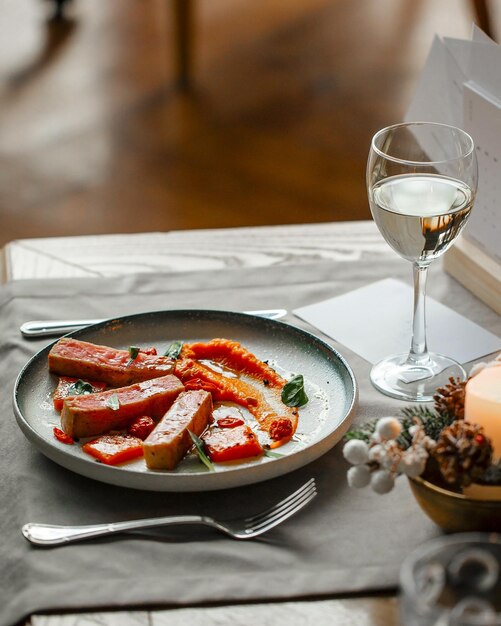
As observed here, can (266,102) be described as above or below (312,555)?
below

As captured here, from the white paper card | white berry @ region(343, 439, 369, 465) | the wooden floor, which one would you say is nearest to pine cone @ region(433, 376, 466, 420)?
white berry @ region(343, 439, 369, 465)

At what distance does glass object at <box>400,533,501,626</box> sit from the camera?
0.51m

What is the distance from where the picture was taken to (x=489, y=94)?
122 cm

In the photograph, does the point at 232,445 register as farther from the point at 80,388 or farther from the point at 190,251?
the point at 190,251

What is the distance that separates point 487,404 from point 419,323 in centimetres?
34

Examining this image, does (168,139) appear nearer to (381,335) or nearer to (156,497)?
(381,335)

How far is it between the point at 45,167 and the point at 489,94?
2311 millimetres

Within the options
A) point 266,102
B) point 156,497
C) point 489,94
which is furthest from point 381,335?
point 266,102

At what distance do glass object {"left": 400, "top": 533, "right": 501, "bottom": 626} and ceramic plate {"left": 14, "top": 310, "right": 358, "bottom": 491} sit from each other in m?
0.31

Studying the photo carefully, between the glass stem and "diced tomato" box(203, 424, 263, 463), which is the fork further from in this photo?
the glass stem

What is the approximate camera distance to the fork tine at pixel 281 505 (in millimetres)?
834

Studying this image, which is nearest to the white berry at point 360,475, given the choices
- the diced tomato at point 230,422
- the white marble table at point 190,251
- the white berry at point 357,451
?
the white berry at point 357,451

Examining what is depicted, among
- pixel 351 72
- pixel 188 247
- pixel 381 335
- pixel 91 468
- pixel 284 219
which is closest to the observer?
pixel 91 468

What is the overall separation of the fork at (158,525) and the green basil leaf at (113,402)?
0.13m
